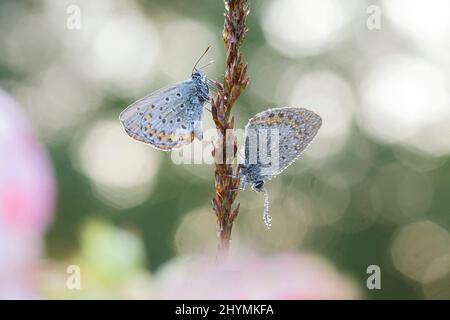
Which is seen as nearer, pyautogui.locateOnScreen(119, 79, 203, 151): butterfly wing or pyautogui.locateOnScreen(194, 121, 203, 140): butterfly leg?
pyautogui.locateOnScreen(194, 121, 203, 140): butterfly leg

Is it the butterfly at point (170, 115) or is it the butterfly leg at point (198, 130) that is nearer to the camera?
the butterfly leg at point (198, 130)

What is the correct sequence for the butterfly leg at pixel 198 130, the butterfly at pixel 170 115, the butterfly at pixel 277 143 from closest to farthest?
1. the butterfly at pixel 277 143
2. the butterfly leg at pixel 198 130
3. the butterfly at pixel 170 115

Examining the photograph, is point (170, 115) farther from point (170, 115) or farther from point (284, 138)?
point (284, 138)

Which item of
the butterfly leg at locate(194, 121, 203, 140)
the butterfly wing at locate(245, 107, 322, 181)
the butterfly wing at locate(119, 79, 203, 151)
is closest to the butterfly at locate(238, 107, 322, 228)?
the butterfly wing at locate(245, 107, 322, 181)

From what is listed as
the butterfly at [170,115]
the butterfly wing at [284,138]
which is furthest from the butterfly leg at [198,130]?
the butterfly wing at [284,138]

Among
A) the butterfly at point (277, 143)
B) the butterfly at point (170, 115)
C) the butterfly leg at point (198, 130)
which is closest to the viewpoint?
the butterfly at point (277, 143)

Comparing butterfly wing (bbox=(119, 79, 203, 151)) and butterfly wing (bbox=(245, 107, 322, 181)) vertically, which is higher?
butterfly wing (bbox=(119, 79, 203, 151))

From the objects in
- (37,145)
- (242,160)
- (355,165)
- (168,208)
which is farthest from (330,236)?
(37,145)

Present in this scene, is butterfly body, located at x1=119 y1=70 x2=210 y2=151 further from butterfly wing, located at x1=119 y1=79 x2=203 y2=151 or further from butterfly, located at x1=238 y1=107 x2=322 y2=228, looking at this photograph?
butterfly, located at x1=238 y1=107 x2=322 y2=228

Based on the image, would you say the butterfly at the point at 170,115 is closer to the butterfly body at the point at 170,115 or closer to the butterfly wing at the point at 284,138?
the butterfly body at the point at 170,115
